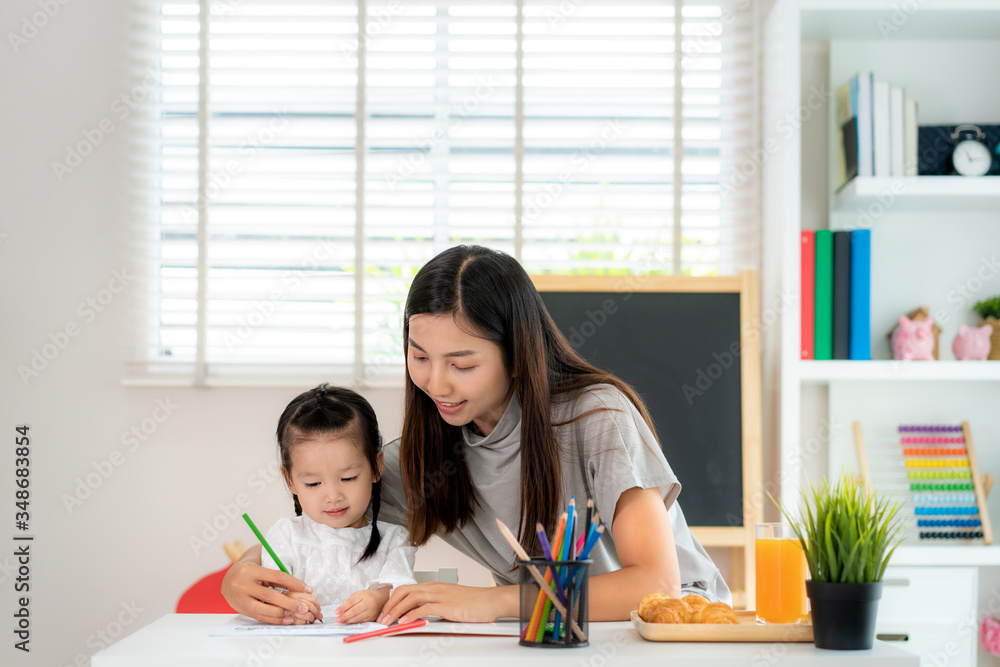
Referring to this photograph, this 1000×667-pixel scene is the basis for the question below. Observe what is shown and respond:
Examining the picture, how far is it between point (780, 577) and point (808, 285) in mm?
1321

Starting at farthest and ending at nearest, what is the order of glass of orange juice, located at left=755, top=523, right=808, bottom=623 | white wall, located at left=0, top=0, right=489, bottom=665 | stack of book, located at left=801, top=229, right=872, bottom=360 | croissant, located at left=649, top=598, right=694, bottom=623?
white wall, located at left=0, top=0, right=489, bottom=665, stack of book, located at left=801, top=229, right=872, bottom=360, glass of orange juice, located at left=755, top=523, right=808, bottom=623, croissant, located at left=649, top=598, right=694, bottom=623

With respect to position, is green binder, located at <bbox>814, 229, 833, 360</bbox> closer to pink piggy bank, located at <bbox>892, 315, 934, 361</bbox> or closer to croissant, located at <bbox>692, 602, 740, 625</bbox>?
pink piggy bank, located at <bbox>892, 315, 934, 361</bbox>

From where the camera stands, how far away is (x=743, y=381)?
2271 mm

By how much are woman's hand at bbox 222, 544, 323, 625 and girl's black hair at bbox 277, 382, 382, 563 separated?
7.1 inches

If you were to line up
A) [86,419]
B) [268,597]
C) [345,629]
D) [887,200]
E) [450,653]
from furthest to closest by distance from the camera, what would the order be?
[86,419] → [887,200] → [268,597] → [345,629] → [450,653]

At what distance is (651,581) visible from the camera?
118cm

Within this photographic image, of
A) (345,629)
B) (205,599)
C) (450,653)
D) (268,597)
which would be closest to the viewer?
(450,653)

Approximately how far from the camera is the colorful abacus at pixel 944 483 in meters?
2.21

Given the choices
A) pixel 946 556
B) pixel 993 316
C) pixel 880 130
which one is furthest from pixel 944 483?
pixel 880 130

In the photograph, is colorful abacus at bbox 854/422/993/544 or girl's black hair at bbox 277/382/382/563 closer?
girl's black hair at bbox 277/382/382/563

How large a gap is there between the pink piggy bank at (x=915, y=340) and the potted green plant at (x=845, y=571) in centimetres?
150

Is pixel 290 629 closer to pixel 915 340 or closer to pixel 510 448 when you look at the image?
pixel 510 448

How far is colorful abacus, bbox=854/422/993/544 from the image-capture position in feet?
7.25

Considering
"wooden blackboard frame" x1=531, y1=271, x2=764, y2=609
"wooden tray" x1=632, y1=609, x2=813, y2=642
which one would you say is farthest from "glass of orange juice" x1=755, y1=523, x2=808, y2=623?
"wooden blackboard frame" x1=531, y1=271, x2=764, y2=609
